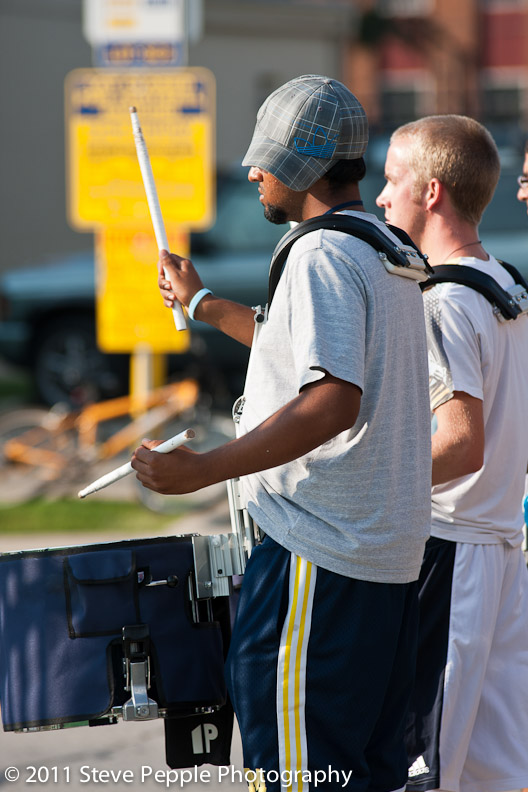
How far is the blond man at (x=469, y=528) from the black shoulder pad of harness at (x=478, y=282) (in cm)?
2

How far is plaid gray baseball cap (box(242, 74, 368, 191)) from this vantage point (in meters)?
2.18

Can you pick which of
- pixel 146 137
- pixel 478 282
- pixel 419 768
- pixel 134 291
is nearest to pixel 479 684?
pixel 419 768

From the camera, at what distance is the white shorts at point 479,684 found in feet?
8.68

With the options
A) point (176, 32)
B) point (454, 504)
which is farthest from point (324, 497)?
point (176, 32)

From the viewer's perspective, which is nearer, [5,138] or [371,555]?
[371,555]

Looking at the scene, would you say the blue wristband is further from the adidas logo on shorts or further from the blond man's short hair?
the adidas logo on shorts

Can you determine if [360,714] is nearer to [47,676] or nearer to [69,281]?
[47,676]

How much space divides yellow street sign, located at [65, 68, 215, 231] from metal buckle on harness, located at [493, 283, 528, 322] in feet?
15.2

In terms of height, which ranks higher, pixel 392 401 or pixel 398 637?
pixel 392 401

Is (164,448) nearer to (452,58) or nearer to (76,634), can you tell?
(76,634)

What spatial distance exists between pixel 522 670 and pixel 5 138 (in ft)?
59.4

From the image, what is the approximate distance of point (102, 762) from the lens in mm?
3867

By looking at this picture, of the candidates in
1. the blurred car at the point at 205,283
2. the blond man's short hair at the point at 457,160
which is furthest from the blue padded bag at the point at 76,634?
the blurred car at the point at 205,283

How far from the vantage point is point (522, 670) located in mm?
2754
